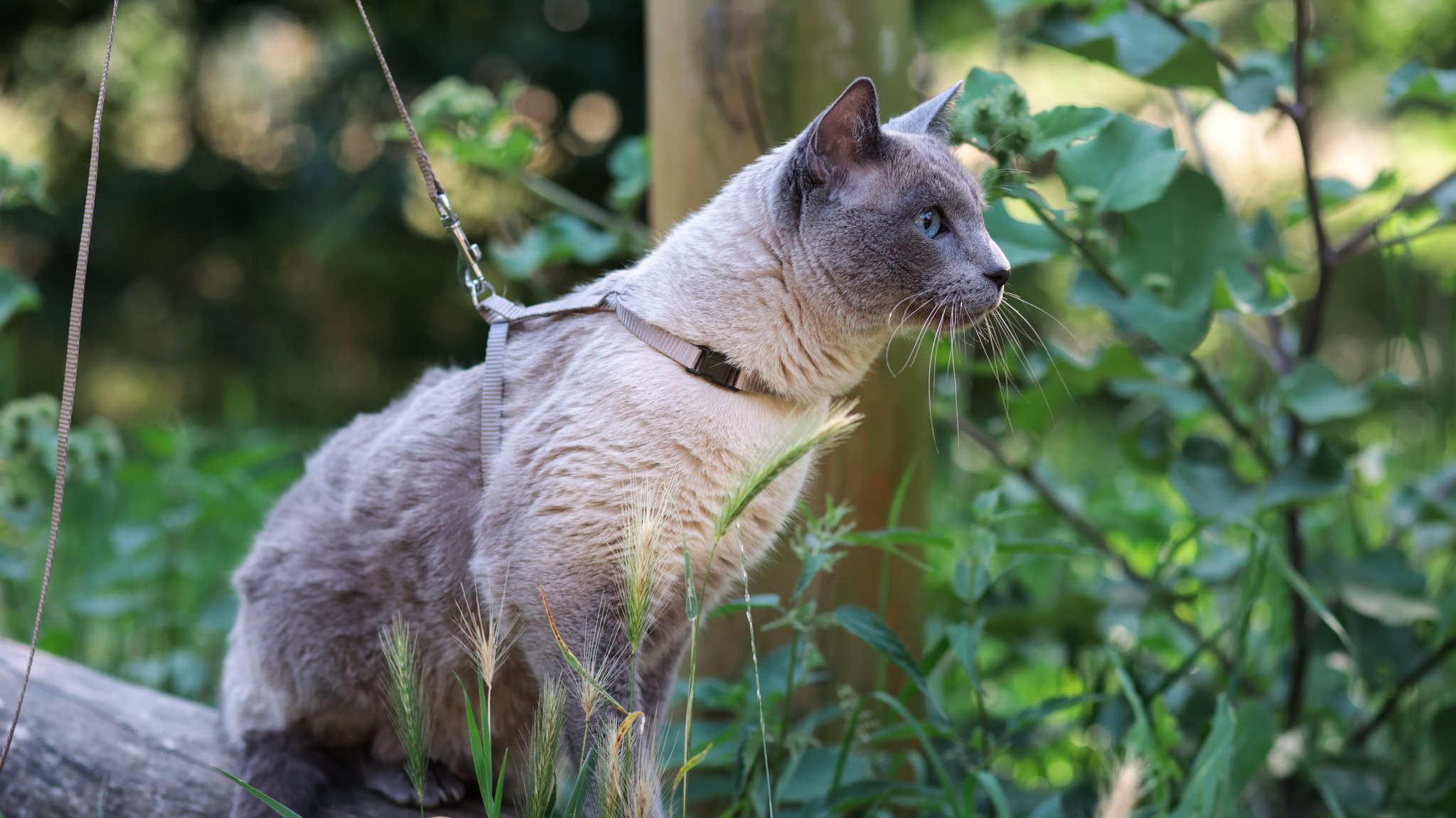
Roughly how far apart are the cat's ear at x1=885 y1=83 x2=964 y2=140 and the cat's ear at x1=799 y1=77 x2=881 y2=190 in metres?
0.17

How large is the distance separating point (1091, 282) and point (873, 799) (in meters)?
1.06

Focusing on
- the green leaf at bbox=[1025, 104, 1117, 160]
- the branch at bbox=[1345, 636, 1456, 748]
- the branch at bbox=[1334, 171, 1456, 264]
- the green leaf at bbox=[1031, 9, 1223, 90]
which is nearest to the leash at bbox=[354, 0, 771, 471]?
the green leaf at bbox=[1025, 104, 1117, 160]

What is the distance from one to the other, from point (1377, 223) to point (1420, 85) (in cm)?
26

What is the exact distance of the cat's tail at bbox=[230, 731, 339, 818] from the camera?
68.8 inches

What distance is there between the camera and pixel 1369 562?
7.63ft

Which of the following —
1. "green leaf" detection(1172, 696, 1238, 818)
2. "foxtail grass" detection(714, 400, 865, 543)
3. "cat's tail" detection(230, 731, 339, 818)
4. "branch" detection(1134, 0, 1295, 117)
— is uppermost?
"branch" detection(1134, 0, 1295, 117)

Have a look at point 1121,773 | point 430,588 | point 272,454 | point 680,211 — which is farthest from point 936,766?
point 272,454

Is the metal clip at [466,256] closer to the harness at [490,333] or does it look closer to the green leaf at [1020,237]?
the harness at [490,333]

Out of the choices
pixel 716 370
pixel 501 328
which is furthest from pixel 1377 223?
pixel 501 328

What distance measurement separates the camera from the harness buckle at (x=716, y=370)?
160cm

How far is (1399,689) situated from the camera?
2205mm

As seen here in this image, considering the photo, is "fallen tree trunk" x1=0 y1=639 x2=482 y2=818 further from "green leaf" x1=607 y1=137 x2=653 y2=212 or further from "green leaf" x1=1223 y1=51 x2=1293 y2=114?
"green leaf" x1=1223 y1=51 x2=1293 y2=114

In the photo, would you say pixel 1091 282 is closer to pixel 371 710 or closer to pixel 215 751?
pixel 371 710

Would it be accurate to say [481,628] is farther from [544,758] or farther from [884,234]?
[884,234]
